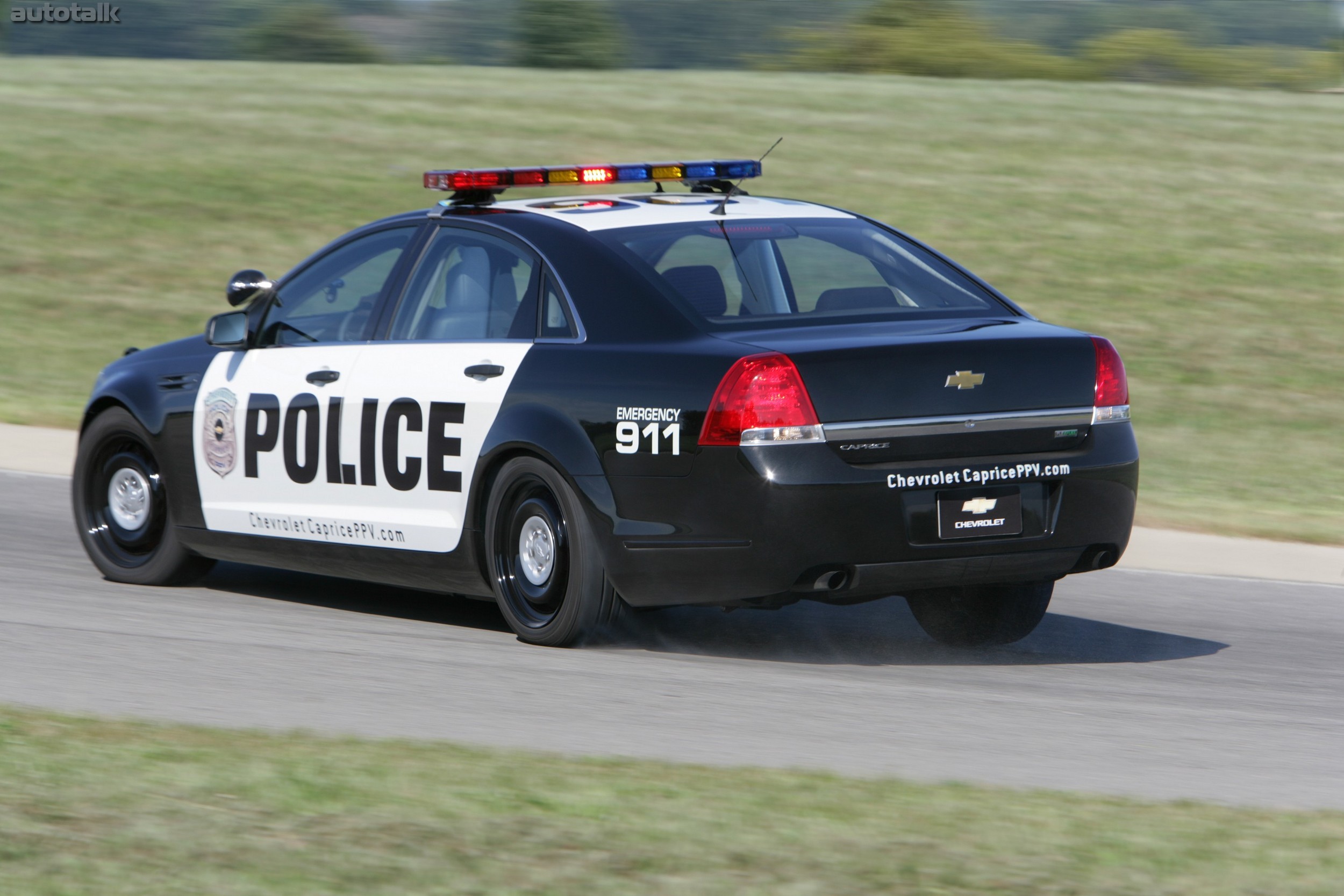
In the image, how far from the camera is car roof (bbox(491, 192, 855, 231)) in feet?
24.8

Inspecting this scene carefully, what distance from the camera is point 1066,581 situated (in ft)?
31.3

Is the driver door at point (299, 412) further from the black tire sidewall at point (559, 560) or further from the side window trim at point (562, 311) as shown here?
the side window trim at point (562, 311)

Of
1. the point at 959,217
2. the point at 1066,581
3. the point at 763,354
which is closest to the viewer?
the point at 763,354

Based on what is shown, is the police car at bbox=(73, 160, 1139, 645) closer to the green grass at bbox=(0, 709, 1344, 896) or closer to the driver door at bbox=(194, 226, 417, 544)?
the driver door at bbox=(194, 226, 417, 544)

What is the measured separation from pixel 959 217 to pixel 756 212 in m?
16.1

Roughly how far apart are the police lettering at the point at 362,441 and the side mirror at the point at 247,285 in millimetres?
501

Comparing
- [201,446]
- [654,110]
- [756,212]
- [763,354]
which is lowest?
[201,446]

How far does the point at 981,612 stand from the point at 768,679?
52.1 inches

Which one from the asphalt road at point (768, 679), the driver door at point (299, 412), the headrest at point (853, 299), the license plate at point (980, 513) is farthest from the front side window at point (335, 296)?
the license plate at point (980, 513)

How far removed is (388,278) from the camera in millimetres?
7918

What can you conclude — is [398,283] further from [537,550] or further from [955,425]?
[955,425]

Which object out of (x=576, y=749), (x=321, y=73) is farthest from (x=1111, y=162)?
(x=576, y=749)

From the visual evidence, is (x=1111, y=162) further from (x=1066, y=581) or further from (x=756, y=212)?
(x=756, y=212)

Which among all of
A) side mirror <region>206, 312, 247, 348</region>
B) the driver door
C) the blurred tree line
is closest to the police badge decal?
the driver door
